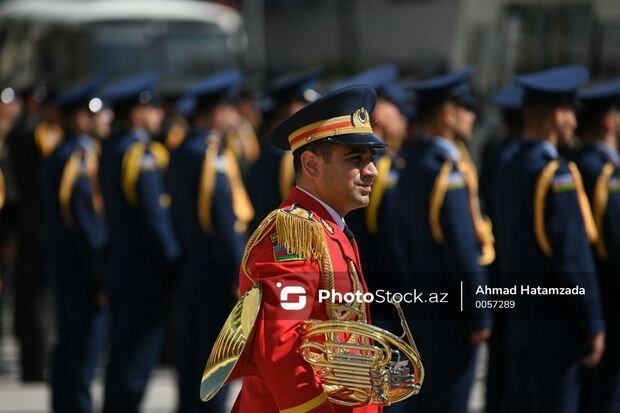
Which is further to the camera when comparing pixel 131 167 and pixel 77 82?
pixel 77 82

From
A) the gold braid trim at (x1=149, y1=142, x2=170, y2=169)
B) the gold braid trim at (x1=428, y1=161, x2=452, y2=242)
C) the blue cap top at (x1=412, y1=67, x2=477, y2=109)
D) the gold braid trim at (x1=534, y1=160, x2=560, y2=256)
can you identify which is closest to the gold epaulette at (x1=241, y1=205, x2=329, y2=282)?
the gold braid trim at (x1=534, y1=160, x2=560, y2=256)

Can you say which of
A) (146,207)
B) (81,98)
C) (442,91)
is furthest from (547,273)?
(81,98)

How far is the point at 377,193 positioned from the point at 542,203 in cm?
128

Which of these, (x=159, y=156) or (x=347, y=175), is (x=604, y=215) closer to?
(x=347, y=175)

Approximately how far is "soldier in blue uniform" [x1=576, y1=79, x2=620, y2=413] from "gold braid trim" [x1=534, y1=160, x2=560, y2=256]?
37cm

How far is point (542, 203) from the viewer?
5.98 m

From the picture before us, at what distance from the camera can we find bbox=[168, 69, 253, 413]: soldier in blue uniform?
303 inches

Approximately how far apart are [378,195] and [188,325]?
4.61 ft

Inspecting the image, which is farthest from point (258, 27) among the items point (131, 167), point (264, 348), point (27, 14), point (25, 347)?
point (264, 348)

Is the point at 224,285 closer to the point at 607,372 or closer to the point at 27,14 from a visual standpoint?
the point at 607,372

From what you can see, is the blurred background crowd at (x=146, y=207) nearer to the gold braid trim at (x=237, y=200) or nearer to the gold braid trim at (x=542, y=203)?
the gold braid trim at (x=237, y=200)

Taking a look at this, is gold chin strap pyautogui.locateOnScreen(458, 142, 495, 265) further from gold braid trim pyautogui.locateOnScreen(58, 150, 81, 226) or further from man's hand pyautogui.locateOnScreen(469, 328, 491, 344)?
gold braid trim pyautogui.locateOnScreen(58, 150, 81, 226)

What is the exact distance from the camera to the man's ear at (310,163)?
3.98 m

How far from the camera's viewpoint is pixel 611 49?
13820mm
